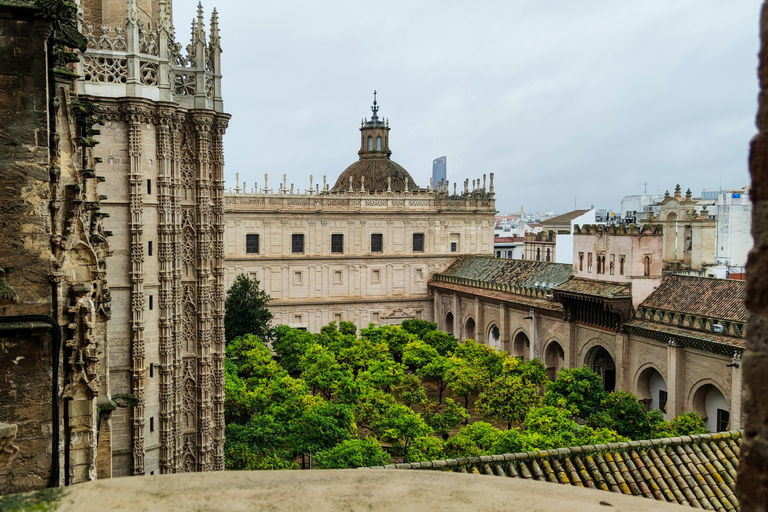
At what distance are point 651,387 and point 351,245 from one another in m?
27.2

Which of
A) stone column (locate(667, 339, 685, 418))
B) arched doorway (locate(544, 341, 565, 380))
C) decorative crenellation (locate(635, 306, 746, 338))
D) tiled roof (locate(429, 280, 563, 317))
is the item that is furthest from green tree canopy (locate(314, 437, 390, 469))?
arched doorway (locate(544, 341, 565, 380))

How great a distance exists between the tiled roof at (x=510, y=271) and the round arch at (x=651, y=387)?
926 cm

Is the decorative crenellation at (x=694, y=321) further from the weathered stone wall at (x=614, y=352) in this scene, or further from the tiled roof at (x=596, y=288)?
the tiled roof at (x=596, y=288)

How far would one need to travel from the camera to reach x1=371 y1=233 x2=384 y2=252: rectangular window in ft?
183

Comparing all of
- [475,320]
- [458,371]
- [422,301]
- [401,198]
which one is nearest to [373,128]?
[401,198]

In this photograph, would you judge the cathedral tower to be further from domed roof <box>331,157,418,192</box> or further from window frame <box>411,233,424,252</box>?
domed roof <box>331,157,418,192</box>

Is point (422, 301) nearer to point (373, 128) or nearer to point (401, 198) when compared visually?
point (401, 198)

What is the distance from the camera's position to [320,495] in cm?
478

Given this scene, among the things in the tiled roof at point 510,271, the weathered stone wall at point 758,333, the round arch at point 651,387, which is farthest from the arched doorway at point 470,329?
the weathered stone wall at point 758,333

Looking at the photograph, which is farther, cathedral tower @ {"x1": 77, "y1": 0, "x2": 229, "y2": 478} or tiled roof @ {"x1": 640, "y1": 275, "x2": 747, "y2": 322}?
tiled roof @ {"x1": 640, "y1": 275, "x2": 747, "y2": 322}

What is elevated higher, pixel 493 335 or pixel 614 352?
pixel 614 352

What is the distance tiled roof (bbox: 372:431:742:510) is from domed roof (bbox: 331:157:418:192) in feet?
150

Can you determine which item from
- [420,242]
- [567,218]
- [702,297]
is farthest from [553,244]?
[702,297]

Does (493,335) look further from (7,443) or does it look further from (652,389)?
(7,443)
